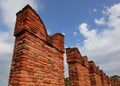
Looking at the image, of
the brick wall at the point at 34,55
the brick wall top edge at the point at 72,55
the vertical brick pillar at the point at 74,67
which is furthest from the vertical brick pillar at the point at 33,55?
the brick wall top edge at the point at 72,55

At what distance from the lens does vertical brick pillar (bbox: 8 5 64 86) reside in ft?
11.1

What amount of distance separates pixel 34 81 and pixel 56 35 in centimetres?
185

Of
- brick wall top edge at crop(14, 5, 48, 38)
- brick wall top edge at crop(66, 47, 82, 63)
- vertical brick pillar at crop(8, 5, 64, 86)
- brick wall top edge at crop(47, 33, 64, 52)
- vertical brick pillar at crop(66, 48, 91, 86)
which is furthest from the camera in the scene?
brick wall top edge at crop(66, 47, 82, 63)

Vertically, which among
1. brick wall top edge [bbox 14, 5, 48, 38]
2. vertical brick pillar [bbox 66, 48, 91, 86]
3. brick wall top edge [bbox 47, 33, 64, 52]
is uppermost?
brick wall top edge [bbox 14, 5, 48, 38]

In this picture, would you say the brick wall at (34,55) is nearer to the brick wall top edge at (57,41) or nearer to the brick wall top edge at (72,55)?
the brick wall top edge at (57,41)

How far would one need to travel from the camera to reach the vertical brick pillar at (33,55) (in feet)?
11.1

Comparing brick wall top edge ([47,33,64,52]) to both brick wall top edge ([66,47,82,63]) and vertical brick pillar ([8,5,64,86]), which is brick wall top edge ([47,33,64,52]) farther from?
brick wall top edge ([66,47,82,63])

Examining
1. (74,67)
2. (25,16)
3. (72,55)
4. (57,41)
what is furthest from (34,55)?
(72,55)

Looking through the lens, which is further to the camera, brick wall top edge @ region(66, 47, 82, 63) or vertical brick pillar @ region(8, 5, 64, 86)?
brick wall top edge @ region(66, 47, 82, 63)

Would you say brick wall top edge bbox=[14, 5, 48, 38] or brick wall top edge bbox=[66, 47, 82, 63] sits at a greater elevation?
brick wall top edge bbox=[14, 5, 48, 38]

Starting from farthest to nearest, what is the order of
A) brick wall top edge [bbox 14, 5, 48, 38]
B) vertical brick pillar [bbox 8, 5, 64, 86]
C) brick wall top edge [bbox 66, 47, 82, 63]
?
brick wall top edge [bbox 66, 47, 82, 63]
brick wall top edge [bbox 14, 5, 48, 38]
vertical brick pillar [bbox 8, 5, 64, 86]

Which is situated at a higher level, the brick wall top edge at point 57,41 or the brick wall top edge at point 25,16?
the brick wall top edge at point 25,16

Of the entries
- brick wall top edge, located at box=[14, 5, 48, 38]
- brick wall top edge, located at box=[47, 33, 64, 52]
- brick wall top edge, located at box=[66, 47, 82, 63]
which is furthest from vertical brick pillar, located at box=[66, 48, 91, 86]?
brick wall top edge, located at box=[14, 5, 48, 38]

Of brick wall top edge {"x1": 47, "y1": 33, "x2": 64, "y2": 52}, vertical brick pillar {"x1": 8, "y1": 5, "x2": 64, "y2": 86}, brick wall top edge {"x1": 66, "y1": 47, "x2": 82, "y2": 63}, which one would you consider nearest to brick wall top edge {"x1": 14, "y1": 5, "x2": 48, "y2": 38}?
vertical brick pillar {"x1": 8, "y1": 5, "x2": 64, "y2": 86}
